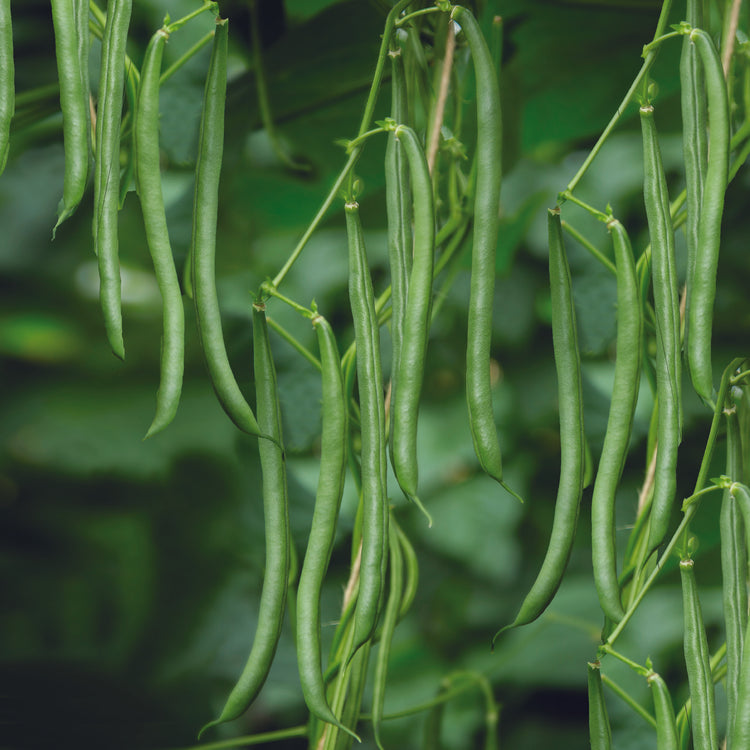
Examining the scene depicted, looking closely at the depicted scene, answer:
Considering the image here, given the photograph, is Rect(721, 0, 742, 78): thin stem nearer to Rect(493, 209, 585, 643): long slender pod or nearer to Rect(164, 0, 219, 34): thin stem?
Rect(493, 209, 585, 643): long slender pod

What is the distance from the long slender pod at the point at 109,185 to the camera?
2.02 ft

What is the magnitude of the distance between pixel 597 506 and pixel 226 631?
36 centimetres

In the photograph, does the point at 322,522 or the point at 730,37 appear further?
the point at 730,37

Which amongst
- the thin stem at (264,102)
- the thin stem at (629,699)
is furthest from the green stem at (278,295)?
the thin stem at (629,699)

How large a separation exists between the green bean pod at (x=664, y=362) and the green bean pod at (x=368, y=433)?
252mm

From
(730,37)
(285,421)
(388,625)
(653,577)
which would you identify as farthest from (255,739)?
(730,37)

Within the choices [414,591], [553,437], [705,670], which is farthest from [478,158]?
[705,670]

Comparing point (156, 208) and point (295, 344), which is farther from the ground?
point (156, 208)

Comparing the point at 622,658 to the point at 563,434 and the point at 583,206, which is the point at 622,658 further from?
the point at 583,206

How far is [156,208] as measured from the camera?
0.64 m

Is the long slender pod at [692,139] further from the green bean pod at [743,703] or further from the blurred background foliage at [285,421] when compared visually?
the green bean pod at [743,703]

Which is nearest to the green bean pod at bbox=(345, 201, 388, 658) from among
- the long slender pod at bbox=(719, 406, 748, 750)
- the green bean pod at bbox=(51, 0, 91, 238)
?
the green bean pod at bbox=(51, 0, 91, 238)

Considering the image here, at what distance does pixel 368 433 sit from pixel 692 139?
1.33 feet

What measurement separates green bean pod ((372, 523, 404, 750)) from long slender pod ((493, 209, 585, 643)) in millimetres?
102
